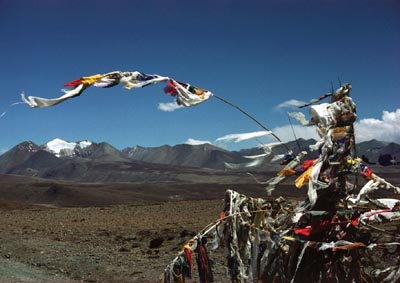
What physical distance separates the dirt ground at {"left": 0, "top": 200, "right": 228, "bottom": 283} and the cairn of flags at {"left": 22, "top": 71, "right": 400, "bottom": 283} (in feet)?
20.5

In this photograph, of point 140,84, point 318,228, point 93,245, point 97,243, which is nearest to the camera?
point 318,228

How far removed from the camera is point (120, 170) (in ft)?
652

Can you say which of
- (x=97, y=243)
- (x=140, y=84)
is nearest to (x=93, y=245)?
(x=97, y=243)

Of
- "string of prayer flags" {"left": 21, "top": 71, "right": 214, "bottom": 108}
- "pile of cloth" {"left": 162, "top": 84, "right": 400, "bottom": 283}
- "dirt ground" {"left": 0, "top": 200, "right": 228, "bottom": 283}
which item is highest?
"string of prayer flags" {"left": 21, "top": 71, "right": 214, "bottom": 108}

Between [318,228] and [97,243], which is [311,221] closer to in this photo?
[318,228]

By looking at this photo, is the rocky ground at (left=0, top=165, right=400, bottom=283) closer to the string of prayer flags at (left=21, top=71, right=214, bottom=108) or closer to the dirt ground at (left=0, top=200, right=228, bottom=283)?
the dirt ground at (left=0, top=200, right=228, bottom=283)

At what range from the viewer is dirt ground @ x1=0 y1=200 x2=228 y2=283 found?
11.5 metres

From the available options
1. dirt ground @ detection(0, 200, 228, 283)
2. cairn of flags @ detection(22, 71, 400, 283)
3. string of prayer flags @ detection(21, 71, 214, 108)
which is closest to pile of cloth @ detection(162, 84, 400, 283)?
cairn of flags @ detection(22, 71, 400, 283)

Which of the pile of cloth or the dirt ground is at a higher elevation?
the pile of cloth

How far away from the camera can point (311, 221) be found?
3.61m

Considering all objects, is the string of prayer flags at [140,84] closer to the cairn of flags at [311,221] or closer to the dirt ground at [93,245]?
the cairn of flags at [311,221]

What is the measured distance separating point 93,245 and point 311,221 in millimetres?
12155

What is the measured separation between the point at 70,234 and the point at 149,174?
169907 mm

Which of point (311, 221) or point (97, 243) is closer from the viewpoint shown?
point (311, 221)
